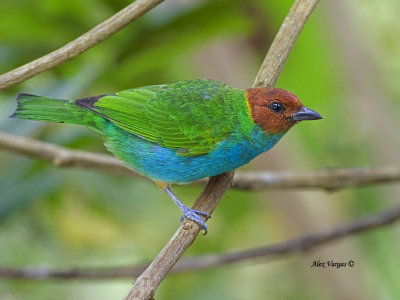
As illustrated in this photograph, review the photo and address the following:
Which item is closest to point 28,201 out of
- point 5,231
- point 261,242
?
point 5,231

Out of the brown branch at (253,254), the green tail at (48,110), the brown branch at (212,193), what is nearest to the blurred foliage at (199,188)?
the green tail at (48,110)

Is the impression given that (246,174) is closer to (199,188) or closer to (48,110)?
(48,110)

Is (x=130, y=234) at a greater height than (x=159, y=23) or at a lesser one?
lesser

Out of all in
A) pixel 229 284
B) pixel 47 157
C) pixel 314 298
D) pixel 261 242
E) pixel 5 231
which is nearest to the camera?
pixel 47 157

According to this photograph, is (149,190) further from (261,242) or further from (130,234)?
(261,242)

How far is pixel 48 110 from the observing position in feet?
10.5

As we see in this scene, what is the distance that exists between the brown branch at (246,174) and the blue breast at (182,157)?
84 millimetres

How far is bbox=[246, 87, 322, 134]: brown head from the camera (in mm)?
2973

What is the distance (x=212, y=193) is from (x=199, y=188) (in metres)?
1.66

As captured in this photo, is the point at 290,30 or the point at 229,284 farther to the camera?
the point at 229,284

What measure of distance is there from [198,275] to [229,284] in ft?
1.32

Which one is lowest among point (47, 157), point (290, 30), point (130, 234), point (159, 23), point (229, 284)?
point (229, 284)

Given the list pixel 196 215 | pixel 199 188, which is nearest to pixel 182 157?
pixel 196 215

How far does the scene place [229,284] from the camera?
4816mm
